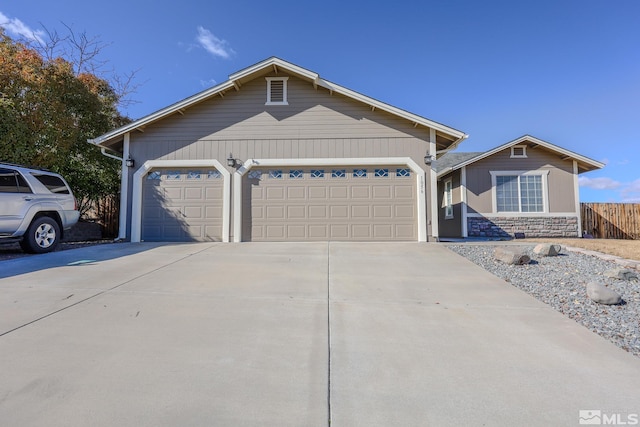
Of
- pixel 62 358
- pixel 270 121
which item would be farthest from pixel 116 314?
pixel 270 121

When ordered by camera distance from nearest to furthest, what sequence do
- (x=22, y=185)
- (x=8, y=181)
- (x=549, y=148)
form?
(x=8, y=181) → (x=22, y=185) → (x=549, y=148)

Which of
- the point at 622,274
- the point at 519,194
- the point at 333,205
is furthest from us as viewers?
the point at 519,194

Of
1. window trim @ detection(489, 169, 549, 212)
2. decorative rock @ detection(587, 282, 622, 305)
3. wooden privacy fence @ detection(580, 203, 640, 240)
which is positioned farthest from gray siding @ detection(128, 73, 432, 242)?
wooden privacy fence @ detection(580, 203, 640, 240)

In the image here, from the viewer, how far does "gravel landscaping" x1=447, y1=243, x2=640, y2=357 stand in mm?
3043

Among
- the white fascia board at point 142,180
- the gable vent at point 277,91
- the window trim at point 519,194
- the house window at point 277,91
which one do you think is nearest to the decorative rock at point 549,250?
the window trim at point 519,194

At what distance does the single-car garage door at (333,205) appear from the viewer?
898cm

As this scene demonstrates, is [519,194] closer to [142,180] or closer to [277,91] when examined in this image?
[277,91]

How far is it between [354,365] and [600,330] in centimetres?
254

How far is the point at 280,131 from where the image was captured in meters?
9.37

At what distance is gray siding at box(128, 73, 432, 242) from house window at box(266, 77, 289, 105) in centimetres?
15

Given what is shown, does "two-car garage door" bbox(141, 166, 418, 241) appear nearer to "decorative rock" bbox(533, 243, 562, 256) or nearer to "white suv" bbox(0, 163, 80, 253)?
"white suv" bbox(0, 163, 80, 253)

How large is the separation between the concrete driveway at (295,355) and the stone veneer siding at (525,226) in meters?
8.24

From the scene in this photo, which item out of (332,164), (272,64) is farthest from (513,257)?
(272,64)

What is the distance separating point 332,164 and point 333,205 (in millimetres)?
1203
